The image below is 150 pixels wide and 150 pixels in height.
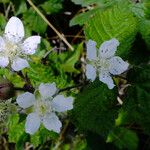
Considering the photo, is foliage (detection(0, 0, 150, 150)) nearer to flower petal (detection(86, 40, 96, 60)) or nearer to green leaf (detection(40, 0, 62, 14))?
green leaf (detection(40, 0, 62, 14))

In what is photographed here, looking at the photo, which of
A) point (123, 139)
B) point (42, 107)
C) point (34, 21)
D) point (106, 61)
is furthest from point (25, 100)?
point (34, 21)

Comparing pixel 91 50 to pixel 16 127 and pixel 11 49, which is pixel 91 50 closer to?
pixel 11 49

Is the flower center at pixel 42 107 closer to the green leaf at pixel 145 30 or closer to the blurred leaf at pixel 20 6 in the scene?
the green leaf at pixel 145 30

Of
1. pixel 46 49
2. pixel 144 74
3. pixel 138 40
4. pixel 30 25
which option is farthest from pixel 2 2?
pixel 144 74

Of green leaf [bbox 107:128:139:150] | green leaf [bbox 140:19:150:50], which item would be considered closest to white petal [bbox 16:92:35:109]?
green leaf [bbox 140:19:150:50]

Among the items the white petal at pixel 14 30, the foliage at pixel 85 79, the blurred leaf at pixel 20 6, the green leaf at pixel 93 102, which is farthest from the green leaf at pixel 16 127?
the blurred leaf at pixel 20 6

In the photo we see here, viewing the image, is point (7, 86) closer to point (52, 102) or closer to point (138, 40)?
point (52, 102)

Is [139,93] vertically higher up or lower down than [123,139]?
higher up
